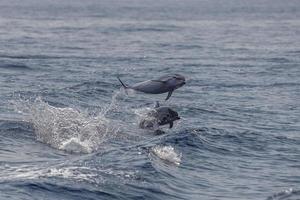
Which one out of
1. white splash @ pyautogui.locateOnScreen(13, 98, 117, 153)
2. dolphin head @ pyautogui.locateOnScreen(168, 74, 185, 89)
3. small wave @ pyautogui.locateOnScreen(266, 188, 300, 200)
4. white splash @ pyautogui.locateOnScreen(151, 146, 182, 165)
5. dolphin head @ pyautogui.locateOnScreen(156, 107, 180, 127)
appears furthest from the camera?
dolphin head @ pyautogui.locateOnScreen(156, 107, 180, 127)

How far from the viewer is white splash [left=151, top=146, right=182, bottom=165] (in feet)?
74.4

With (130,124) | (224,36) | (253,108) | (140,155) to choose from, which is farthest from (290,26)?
(140,155)

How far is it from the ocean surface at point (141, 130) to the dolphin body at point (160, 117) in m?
0.42

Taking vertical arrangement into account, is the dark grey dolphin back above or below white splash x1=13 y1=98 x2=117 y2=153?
above

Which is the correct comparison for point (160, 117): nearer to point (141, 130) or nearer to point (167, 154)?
point (141, 130)

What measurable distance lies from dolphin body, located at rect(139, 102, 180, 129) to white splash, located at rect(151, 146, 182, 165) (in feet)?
9.33

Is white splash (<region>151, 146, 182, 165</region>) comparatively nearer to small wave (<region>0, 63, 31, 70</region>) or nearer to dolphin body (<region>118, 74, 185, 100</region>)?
dolphin body (<region>118, 74, 185, 100</region>)

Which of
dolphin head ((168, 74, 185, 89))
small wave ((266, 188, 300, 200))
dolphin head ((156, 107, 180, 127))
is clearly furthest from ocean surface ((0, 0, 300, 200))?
dolphin head ((168, 74, 185, 89))

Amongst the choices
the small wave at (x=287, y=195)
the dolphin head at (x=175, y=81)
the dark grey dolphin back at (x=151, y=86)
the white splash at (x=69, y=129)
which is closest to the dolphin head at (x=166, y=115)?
the white splash at (x=69, y=129)

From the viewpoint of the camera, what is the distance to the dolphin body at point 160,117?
26594 millimetres

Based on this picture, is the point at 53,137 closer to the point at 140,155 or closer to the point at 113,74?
the point at 140,155

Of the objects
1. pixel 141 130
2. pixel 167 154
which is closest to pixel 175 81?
pixel 167 154

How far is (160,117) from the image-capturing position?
87.2 ft

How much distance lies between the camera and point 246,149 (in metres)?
25.1
